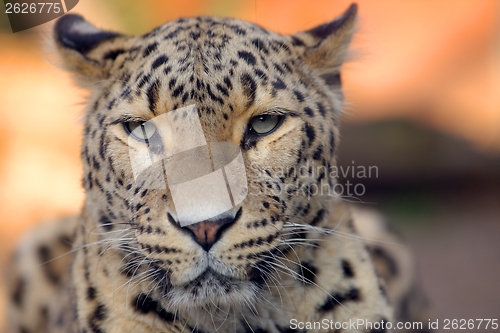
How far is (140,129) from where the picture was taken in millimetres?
3078

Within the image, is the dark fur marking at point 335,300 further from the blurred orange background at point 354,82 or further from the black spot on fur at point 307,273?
the blurred orange background at point 354,82

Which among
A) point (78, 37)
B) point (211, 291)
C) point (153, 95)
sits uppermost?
point (78, 37)

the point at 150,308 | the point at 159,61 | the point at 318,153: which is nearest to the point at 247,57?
the point at 159,61

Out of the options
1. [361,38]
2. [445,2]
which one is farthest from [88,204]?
[445,2]

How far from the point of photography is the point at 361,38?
3.61 m

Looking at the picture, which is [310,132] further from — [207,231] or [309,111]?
[207,231]

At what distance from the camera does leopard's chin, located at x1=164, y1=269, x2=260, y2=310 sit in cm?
281

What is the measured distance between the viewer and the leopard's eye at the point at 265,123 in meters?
3.07

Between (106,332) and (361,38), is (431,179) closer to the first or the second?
(361,38)

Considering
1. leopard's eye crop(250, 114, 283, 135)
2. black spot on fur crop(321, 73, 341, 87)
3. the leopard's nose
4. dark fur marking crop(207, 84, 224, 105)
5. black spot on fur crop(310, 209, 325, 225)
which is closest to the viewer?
the leopard's nose

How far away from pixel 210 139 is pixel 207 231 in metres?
0.49

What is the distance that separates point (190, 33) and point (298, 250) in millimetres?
1296

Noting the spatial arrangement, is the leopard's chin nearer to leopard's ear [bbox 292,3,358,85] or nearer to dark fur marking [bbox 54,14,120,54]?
leopard's ear [bbox 292,3,358,85]

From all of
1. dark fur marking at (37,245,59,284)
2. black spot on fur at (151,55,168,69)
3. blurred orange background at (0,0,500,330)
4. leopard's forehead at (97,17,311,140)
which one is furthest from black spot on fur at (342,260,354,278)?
dark fur marking at (37,245,59,284)
